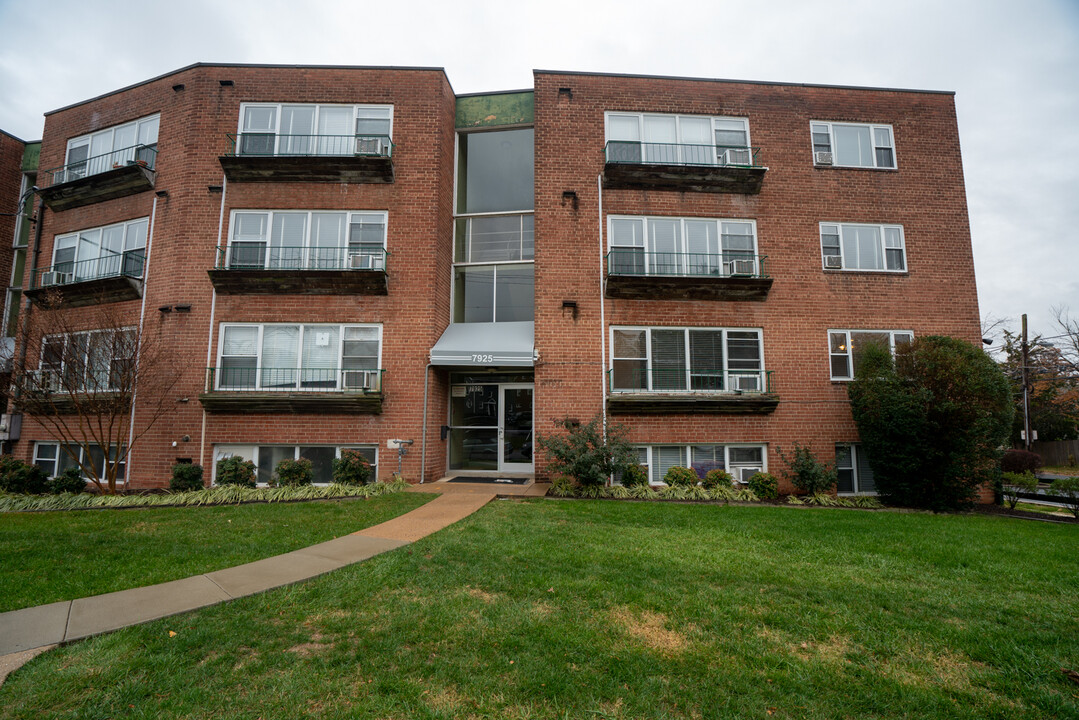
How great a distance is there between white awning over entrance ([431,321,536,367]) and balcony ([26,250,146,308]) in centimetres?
882

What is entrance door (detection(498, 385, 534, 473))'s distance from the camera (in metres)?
14.4

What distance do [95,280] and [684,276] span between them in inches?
631

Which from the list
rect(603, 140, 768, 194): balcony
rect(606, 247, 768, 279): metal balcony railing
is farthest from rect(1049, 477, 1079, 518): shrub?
rect(603, 140, 768, 194): balcony

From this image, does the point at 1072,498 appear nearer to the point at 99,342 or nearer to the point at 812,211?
the point at 812,211

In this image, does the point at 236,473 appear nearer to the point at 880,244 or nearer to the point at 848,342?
the point at 848,342

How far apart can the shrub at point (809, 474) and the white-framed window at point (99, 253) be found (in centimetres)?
1826

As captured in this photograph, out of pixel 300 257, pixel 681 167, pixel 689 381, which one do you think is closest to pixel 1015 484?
pixel 689 381

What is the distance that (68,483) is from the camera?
455 inches

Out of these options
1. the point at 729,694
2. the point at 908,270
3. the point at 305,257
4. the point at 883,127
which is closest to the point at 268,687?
the point at 729,694

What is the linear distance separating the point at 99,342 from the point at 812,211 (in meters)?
18.5

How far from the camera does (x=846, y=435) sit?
1355cm

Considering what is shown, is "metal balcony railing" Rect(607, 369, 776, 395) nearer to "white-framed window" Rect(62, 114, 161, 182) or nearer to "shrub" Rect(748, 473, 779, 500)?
"shrub" Rect(748, 473, 779, 500)

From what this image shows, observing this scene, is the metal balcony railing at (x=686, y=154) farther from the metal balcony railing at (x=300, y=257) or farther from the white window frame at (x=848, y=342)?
the metal balcony railing at (x=300, y=257)

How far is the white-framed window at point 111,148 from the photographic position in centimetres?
1519
